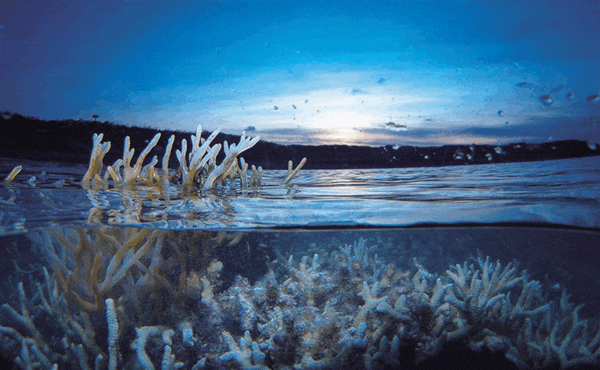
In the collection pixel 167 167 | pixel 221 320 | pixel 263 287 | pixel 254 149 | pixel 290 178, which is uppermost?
pixel 254 149

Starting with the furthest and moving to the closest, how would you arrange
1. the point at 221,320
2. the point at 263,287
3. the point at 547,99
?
→ the point at 547,99, the point at 263,287, the point at 221,320

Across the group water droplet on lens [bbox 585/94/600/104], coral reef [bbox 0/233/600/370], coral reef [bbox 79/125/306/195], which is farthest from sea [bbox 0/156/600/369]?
water droplet on lens [bbox 585/94/600/104]

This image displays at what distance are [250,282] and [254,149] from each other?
152 inches

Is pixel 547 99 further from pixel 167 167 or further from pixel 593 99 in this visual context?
pixel 167 167

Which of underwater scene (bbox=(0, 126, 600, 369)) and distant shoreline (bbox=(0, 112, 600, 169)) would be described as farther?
distant shoreline (bbox=(0, 112, 600, 169))

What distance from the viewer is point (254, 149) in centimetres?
756

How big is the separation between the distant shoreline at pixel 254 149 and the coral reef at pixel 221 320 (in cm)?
360

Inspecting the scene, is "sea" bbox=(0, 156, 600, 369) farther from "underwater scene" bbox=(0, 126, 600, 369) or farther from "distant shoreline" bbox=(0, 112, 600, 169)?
"distant shoreline" bbox=(0, 112, 600, 169)

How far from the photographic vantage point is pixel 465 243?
921 cm

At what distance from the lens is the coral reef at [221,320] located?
341 cm

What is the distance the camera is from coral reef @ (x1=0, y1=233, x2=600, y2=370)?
134 inches

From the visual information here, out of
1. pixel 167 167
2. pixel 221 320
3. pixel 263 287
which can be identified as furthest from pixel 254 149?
pixel 221 320

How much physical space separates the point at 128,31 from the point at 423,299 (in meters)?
7.69

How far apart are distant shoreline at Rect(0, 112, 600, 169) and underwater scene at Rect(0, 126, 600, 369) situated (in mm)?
666
